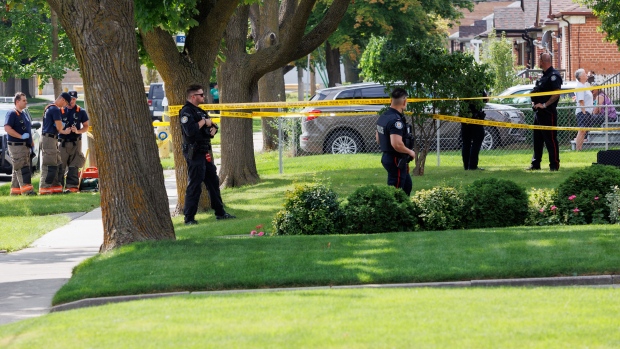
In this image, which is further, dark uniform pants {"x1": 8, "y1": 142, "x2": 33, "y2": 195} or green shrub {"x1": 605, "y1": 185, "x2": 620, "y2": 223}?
dark uniform pants {"x1": 8, "y1": 142, "x2": 33, "y2": 195}

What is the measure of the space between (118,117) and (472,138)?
9.56 m

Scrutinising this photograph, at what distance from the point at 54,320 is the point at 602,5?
714 inches

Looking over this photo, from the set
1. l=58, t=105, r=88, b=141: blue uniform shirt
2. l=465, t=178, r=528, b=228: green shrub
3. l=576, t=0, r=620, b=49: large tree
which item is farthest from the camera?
l=576, t=0, r=620, b=49: large tree

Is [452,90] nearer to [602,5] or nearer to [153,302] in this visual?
[602,5]

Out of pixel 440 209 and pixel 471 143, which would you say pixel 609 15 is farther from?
pixel 440 209

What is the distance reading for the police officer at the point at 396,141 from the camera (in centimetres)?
1245

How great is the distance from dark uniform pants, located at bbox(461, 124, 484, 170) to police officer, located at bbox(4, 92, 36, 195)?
850 centimetres

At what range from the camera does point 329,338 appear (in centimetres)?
652

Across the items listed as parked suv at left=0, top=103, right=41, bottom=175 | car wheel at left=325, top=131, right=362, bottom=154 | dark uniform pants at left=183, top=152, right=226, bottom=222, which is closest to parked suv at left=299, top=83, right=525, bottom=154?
car wheel at left=325, top=131, right=362, bottom=154

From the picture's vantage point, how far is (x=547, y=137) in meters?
18.0

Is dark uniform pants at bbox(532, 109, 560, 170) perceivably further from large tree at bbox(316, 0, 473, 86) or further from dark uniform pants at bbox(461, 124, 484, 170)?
large tree at bbox(316, 0, 473, 86)

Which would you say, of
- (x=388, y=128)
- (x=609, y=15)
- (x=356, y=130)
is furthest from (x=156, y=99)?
(x=388, y=128)

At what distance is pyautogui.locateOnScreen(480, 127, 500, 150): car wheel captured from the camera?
2380 centimetres

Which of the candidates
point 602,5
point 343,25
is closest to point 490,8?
point 343,25
